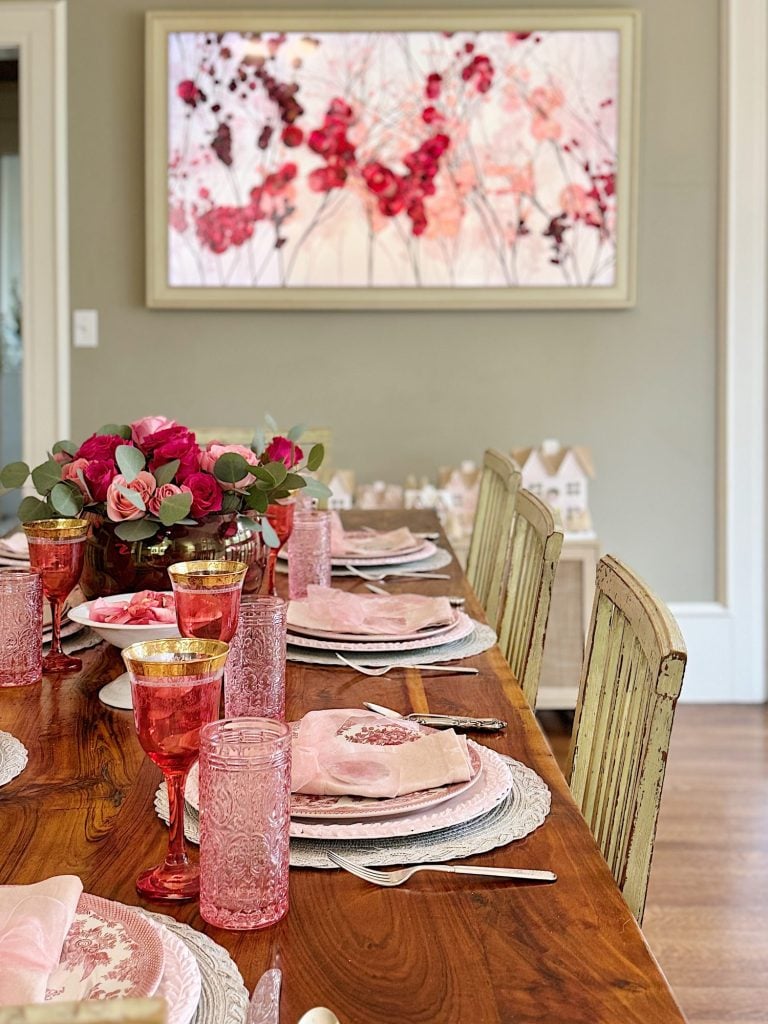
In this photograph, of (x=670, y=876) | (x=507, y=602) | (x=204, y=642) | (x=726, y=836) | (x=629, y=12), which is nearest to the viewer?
(x=204, y=642)

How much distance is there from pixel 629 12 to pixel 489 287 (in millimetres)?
932

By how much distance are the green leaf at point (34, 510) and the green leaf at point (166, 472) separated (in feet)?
0.53

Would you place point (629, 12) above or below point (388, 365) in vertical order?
above

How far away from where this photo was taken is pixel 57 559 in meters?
1.44

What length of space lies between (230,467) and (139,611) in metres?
0.22

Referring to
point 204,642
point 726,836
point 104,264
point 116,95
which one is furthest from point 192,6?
point 204,642

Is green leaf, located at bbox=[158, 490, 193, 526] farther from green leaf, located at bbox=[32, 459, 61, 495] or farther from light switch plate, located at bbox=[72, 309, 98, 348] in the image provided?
light switch plate, located at bbox=[72, 309, 98, 348]

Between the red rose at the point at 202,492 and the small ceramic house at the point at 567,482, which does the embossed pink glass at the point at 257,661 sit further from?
the small ceramic house at the point at 567,482

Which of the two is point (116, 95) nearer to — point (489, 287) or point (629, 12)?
point (489, 287)

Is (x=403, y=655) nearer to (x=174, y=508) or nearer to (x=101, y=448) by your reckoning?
(x=174, y=508)

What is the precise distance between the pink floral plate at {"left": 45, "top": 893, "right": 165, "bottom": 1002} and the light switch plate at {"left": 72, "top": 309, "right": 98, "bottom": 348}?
3.19 metres

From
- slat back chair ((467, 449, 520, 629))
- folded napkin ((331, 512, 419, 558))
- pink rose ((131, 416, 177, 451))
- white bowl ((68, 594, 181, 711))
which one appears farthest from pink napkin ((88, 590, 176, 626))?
slat back chair ((467, 449, 520, 629))

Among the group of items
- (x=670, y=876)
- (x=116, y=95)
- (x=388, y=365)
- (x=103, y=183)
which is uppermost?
(x=116, y=95)

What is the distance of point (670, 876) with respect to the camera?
100 inches
